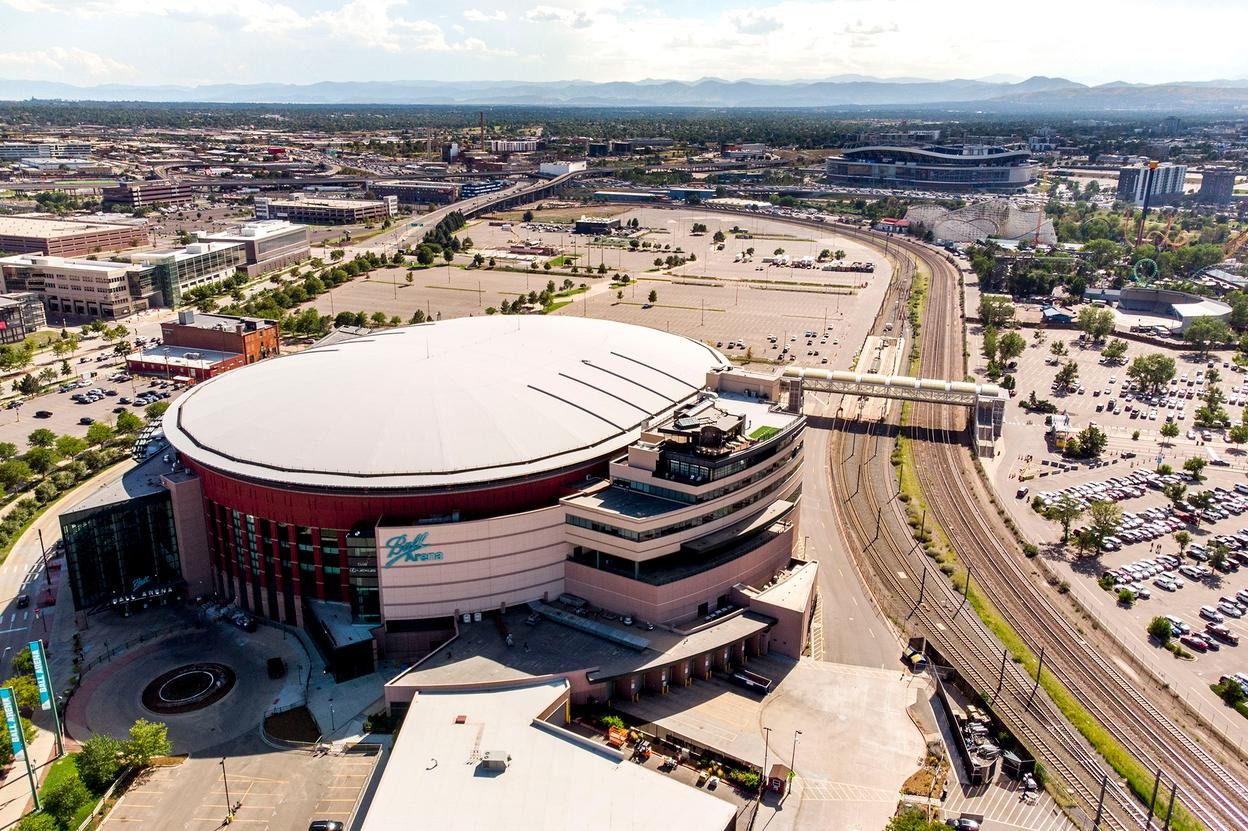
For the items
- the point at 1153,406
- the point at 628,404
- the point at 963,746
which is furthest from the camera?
the point at 1153,406

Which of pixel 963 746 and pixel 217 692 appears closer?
pixel 963 746

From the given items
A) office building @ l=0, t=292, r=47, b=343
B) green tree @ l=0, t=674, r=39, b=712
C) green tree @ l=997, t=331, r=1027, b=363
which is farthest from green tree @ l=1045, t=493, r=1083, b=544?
office building @ l=0, t=292, r=47, b=343

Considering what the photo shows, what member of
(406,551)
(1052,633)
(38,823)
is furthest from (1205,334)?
(38,823)

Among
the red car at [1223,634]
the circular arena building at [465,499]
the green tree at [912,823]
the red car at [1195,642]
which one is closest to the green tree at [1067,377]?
the red car at [1223,634]

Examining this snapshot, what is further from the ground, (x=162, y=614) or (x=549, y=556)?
(x=549, y=556)

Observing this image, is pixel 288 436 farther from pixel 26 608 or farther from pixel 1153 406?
pixel 1153 406

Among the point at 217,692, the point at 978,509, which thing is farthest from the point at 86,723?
the point at 978,509

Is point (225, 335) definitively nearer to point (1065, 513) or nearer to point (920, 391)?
point (920, 391)
